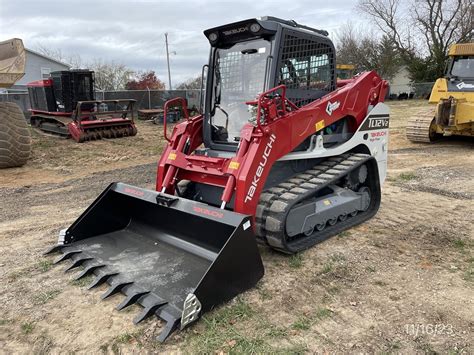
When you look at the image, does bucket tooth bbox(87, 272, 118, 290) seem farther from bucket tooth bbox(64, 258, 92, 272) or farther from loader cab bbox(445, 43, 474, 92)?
loader cab bbox(445, 43, 474, 92)

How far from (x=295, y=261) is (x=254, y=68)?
2.06m

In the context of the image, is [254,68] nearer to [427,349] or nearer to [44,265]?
[44,265]

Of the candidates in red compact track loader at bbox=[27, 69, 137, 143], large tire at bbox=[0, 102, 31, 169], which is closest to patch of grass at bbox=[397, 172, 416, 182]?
large tire at bbox=[0, 102, 31, 169]

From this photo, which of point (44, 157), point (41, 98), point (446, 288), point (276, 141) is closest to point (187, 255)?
point (276, 141)

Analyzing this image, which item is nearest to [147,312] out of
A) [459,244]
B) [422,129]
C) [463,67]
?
[459,244]

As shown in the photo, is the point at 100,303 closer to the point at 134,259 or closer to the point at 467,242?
the point at 134,259

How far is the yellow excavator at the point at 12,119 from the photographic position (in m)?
7.21

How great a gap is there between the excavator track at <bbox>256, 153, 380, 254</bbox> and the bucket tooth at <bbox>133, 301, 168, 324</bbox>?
1.21 meters

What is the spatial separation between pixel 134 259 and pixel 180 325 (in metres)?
1.13

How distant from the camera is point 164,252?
3.87 meters

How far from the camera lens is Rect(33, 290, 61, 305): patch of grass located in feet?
10.9

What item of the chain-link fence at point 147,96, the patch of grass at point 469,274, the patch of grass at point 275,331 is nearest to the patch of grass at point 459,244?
the patch of grass at point 469,274

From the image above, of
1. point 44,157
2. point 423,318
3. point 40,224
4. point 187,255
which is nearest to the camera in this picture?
point 423,318

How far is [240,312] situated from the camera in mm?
3076
